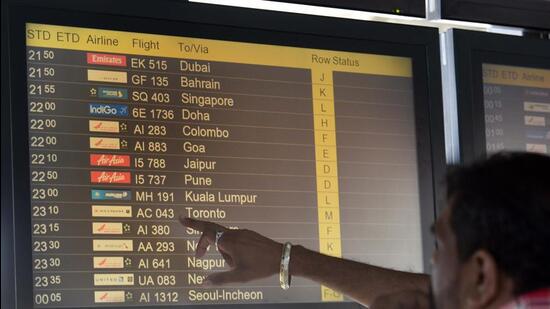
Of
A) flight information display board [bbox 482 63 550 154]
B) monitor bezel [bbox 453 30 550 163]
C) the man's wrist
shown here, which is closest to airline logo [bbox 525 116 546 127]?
flight information display board [bbox 482 63 550 154]

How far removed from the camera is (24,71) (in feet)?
6.64

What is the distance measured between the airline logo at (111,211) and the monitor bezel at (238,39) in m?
0.14

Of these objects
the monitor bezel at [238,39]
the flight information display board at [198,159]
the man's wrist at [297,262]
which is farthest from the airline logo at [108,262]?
the man's wrist at [297,262]

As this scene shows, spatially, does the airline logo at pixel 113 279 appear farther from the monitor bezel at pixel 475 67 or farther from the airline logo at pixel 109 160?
the monitor bezel at pixel 475 67

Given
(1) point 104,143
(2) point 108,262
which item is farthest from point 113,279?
(1) point 104,143

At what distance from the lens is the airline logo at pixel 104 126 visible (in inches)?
82.1

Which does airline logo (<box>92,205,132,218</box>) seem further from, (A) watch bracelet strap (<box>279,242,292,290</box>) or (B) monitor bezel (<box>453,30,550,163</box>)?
(B) monitor bezel (<box>453,30,550,163</box>)

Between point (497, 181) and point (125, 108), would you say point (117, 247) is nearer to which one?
point (125, 108)

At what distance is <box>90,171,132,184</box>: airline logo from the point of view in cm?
208

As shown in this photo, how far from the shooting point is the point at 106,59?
6.94ft

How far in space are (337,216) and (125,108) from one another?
1.67ft

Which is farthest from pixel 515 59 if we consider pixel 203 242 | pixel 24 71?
pixel 24 71

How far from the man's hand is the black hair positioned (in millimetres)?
736

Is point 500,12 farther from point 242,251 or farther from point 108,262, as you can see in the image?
point 108,262
